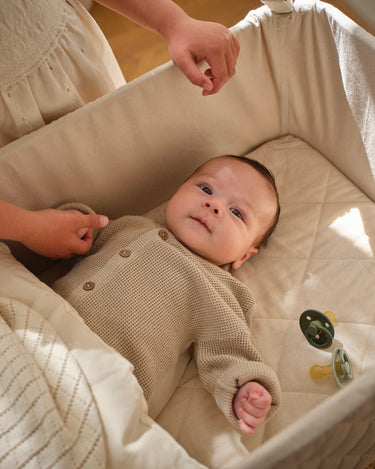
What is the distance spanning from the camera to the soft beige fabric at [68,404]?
0.59m

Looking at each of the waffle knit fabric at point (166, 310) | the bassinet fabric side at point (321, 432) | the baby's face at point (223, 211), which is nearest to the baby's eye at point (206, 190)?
the baby's face at point (223, 211)

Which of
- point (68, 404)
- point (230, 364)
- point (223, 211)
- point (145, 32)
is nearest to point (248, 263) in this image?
point (223, 211)

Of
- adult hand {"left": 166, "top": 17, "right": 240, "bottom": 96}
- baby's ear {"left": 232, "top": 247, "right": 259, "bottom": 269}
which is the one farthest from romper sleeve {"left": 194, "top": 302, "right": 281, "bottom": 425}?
adult hand {"left": 166, "top": 17, "right": 240, "bottom": 96}

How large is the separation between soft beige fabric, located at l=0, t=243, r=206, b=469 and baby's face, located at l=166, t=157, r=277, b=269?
30 cm

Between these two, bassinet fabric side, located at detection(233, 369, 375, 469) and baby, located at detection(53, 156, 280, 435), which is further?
baby, located at detection(53, 156, 280, 435)

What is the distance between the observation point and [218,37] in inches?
36.7

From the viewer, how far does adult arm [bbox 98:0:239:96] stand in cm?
93

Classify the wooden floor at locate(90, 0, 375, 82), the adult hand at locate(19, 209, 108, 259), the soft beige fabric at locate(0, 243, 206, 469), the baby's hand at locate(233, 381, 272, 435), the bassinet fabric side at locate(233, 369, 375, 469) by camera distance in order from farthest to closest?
the wooden floor at locate(90, 0, 375, 82)
the adult hand at locate(19, 209, 108, 259)
the baby's hand at locate(233, 381, 272, 435)
the soft beige fabric at locate(0, 243, 206, 469)
the bassinet fabric side at locate(233, 369, 375, 469)

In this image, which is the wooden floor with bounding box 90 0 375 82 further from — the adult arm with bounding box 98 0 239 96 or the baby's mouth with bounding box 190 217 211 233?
the baby's mouth with bounding box 190 217 211 233

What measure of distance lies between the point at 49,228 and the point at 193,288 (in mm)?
281

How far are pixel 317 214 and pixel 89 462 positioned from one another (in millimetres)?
709

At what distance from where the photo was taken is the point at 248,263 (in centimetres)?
103

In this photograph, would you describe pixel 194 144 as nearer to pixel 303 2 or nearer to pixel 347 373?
pixel 303 2

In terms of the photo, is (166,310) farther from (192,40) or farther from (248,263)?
(192,40)
